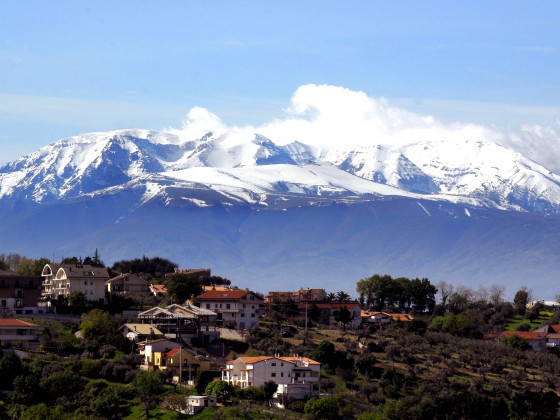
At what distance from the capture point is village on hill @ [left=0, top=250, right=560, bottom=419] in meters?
86.6

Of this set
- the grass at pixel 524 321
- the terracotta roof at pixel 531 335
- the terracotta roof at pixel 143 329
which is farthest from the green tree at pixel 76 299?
the grass at pixel 524 321

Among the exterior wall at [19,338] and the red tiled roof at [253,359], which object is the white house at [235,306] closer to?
the red tiled roof at [253,359]

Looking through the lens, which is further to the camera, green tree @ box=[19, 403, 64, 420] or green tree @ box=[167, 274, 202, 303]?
green tree @ box=[167, 274, 202, 303]

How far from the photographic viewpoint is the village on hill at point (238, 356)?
284 feet

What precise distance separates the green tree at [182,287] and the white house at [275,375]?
1354 inches

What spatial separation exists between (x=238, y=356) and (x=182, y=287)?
2778 cm

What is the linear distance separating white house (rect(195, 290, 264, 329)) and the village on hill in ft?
0.39

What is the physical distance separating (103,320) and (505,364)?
36068 millimetres

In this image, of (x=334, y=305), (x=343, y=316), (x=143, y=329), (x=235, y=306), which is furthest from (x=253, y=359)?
(x=334, y=305)

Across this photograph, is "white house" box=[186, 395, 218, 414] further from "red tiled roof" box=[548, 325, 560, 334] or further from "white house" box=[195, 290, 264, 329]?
"red tiled roof" box=[548, 325, 560, 334]

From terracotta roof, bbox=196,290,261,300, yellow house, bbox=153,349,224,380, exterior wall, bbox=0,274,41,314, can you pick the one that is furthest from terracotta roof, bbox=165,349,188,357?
exterior wall, bbox=0,274,41,314

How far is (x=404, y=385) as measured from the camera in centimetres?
9906

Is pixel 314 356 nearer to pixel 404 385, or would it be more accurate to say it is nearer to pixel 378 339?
pixel 404 385

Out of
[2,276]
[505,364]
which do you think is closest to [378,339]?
[505,364]
